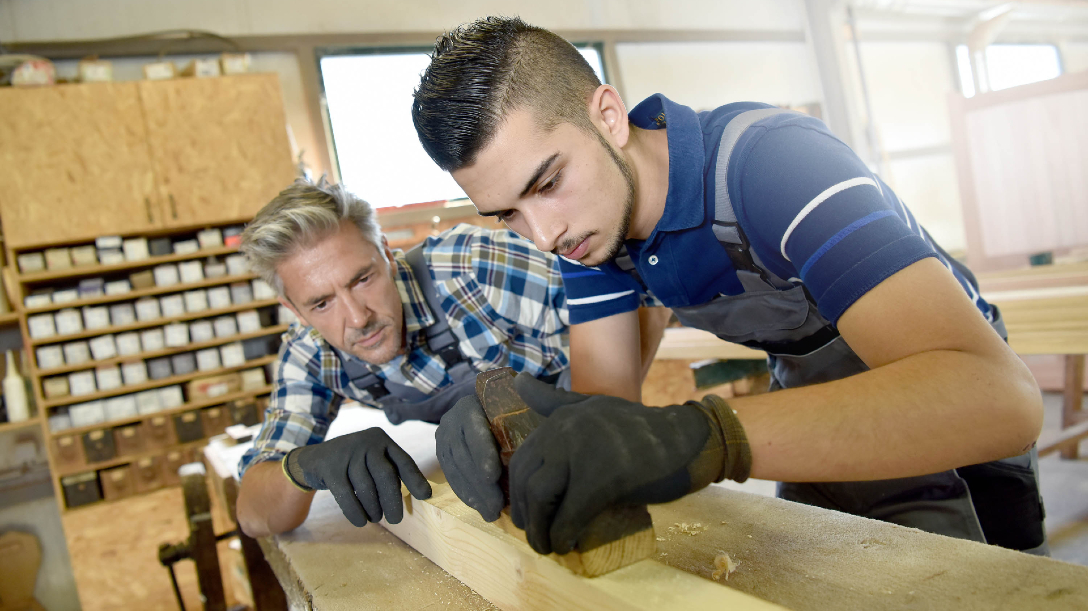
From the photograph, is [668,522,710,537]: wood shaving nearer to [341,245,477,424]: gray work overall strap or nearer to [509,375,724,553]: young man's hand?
[509,375,724,553]: young man's hand

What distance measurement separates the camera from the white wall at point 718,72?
6684 millimetres

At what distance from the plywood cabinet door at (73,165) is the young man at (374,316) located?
298cm

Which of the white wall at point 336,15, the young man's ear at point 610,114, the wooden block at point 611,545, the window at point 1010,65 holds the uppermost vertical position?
the white wall at point 336,15

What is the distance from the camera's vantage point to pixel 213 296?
447cm

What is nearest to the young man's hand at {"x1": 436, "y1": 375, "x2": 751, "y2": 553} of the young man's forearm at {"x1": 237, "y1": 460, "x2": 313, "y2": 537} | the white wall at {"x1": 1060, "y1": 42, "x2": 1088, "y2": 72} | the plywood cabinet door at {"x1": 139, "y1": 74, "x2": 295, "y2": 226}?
the young man's forearm at {"x1": 237, "y1": 460, "x2": 313, "y2": 537}

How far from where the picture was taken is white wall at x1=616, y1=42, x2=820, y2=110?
6.68 meters

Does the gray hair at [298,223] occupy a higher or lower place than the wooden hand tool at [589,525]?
higher

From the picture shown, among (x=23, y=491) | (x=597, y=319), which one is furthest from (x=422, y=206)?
(x=597, y=319)

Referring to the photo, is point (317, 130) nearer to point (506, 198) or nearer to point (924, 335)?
point (506, 198)

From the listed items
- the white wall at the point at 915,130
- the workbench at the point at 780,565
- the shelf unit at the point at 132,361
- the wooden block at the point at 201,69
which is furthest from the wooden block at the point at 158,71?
the white wall at the point at 915,130

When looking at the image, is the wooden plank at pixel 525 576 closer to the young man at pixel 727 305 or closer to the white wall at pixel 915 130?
the young man at pixel 727 305

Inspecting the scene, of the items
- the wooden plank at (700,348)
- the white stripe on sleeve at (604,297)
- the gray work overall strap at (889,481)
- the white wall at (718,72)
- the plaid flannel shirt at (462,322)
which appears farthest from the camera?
the white wall at (718,72)

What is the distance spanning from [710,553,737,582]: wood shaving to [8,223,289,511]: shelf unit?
166 inches

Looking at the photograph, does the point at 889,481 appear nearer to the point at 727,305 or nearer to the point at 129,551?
the point at 727,305
